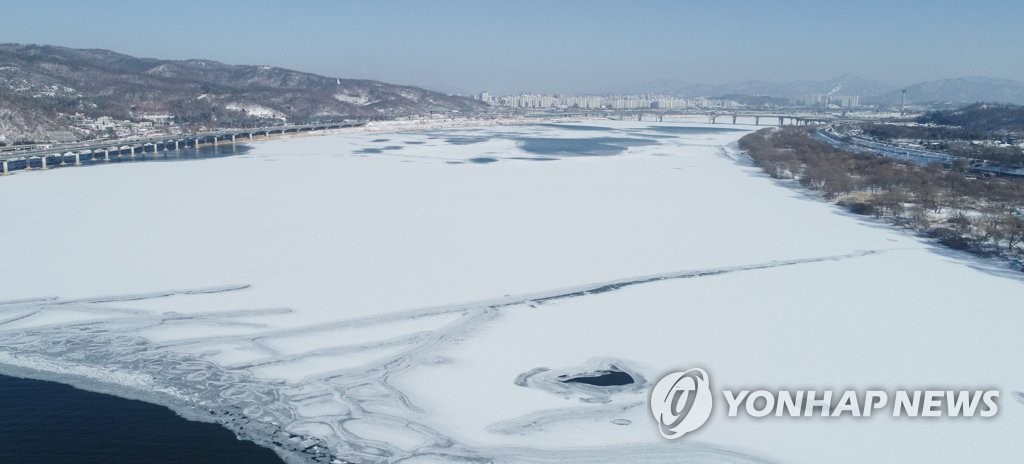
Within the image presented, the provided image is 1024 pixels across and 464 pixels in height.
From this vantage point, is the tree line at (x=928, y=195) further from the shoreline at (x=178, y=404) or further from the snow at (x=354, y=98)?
the snow at (x=354, y=98)

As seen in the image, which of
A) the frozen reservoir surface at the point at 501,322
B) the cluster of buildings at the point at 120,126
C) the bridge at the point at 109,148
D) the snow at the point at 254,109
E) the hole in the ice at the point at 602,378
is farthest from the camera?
the snow at the point at 254,109

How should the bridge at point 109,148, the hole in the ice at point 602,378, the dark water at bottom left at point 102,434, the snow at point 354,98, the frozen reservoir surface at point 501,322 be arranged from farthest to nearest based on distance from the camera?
1. the snow at point 354,98
2. the bridge at point 109,148
3. the hole in the ice at point 602,378
4. the frozen reservoir surface at point 501,322
5. the dark water at bottom left at point 102,434

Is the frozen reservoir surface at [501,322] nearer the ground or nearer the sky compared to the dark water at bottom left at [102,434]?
nearer the sky

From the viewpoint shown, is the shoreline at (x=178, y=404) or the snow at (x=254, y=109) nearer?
the shoreline at (x=178, y=404)

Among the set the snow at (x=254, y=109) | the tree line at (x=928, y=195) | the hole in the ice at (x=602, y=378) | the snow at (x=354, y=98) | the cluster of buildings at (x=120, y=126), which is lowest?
the hole in the ice at (x=602, y=378)

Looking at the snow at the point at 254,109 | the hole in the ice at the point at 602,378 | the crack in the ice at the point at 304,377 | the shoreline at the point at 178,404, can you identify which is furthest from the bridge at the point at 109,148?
the hole in the ice at the point at 602,378

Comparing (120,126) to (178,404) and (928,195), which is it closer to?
(178,404)
